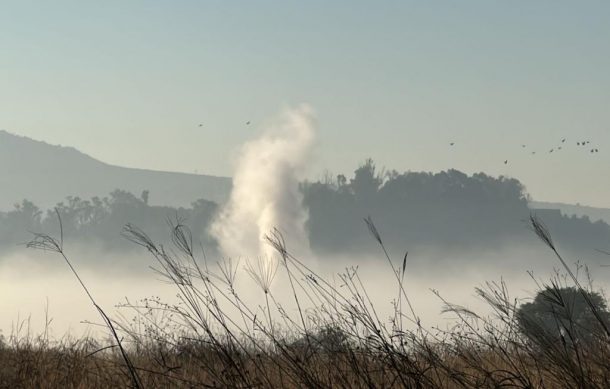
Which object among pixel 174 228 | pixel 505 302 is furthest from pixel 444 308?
pixel 174 228

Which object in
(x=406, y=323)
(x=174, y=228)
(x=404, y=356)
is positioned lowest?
(x=404, y=356)

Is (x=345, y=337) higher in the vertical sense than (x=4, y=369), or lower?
lower

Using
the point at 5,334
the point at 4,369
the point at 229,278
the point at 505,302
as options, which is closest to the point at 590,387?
the point at 505,302

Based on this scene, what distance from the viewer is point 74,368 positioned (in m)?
8.28

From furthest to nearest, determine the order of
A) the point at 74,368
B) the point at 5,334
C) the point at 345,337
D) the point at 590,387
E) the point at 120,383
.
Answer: the point at 5,334, the point at 74,368, the point at 120,383, the point at 345,337, the point at 590,387

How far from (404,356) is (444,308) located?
6.81 feet

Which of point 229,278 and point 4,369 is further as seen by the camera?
point 4,369

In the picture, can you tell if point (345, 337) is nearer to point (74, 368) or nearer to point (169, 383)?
point (169, 383)

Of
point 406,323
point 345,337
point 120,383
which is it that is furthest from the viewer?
point 120,383

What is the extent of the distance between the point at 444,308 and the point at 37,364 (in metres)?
3.86

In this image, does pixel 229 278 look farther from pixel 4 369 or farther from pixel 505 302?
pixel 4 369

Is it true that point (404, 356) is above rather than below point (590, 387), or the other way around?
above

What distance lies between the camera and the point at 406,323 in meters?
6.72

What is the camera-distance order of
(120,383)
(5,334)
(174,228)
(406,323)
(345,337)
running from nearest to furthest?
1. (174,228)
2. (345,337)
3. (406,323)
4. (120,383)
5. (5,334)
